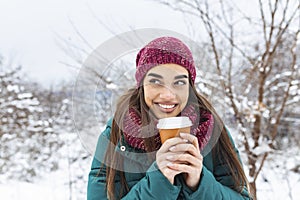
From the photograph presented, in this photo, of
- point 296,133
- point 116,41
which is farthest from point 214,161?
point 296,133

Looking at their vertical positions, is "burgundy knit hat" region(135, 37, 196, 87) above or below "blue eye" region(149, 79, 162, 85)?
above

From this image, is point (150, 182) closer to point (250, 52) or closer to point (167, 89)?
point (167, 89)

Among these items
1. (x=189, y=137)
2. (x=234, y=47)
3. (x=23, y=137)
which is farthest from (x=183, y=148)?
(x=23, y=137)

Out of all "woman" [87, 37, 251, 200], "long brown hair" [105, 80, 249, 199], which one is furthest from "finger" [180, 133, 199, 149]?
"long brown hair" [105, 80, 249, 199]

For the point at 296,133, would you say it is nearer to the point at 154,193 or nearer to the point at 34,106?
the point at 34,106

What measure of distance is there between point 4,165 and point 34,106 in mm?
652

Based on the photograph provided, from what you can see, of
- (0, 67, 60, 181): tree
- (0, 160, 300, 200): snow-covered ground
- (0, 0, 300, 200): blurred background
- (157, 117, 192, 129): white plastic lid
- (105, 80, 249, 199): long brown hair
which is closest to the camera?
(157, 117, 192, 129): white plastic lid

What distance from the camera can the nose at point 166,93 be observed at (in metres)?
0.56

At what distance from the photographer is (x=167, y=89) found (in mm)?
566

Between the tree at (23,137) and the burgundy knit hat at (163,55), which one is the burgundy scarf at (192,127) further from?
the tree at (23,137)

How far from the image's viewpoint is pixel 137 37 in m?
0.76

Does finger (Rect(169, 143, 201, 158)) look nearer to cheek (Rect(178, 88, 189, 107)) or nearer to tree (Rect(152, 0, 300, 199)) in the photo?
A: cheek (Rect(178, 88, 189, 107))

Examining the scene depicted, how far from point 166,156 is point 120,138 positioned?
141 mm

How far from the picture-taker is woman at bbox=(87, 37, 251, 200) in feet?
1.86
